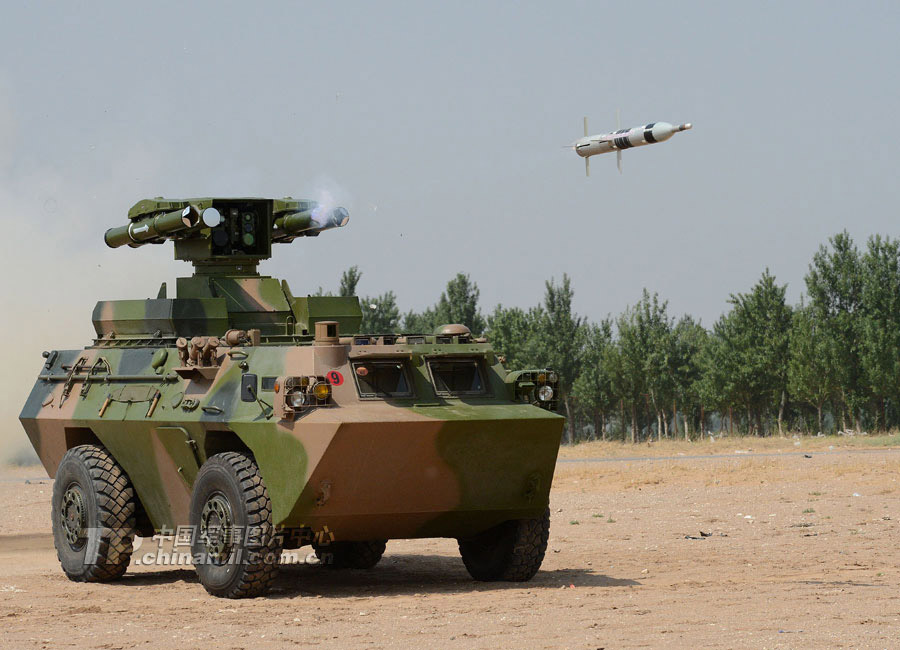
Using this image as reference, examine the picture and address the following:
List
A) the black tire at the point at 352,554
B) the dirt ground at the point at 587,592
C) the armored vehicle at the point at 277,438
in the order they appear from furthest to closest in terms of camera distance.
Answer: the black tire at the point at 352,554
the armored vehicle at the point at 277,438
the dirt ground at the point at 587,592

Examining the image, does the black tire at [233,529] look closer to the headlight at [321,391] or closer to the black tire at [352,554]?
the headlight at [321,391]

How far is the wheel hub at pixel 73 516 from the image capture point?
1584 cm

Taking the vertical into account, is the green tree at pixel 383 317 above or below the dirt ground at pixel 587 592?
above

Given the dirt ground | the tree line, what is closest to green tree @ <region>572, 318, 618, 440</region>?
the tree line

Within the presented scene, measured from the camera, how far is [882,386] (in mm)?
56688

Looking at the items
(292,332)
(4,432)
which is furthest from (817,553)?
(4,432)

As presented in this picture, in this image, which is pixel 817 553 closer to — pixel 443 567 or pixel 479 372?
pixel 443 567

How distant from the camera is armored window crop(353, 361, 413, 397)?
13.7 meters

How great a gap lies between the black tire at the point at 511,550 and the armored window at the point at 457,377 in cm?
147

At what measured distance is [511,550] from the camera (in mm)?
14781

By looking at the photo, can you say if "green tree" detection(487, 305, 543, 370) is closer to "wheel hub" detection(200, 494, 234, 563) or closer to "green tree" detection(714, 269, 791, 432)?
"green tree" detection(714, 269, 791, 432)

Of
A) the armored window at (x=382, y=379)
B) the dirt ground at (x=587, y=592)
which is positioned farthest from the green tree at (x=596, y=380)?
the armored window at (x=382, y=379)

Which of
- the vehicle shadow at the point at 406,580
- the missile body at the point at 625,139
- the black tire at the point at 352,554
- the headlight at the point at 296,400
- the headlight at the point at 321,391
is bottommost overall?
the vehicle shadow at the point at 406,580

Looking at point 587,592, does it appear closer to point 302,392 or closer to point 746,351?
point 302,392
